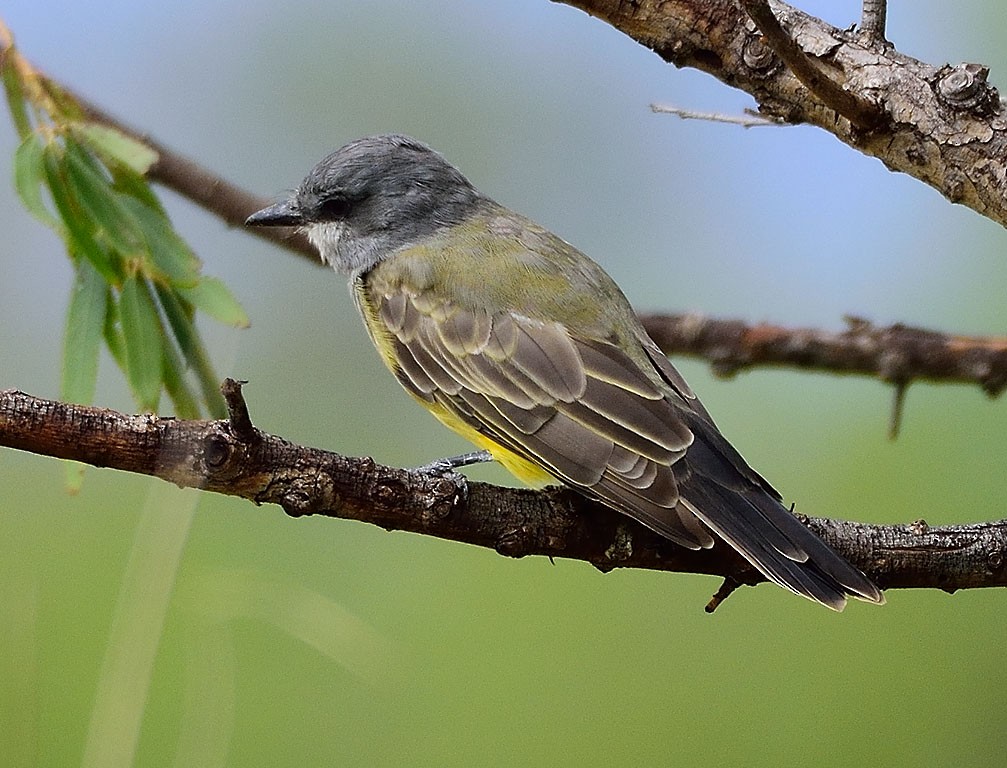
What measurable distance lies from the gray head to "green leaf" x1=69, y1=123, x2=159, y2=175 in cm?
75

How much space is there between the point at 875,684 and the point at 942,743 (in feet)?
0.81

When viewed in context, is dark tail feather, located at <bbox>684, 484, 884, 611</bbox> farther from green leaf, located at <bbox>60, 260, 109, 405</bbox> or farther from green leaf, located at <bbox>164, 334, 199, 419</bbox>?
green leaf, located at <bbox>60, 260, 109, 405</bbox>

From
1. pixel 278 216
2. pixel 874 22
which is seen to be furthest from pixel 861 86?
pixel 278 216

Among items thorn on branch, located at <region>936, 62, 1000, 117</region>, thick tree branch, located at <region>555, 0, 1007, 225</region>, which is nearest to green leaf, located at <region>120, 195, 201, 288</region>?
thick tree branch, located at <region>555, 0, 1007, 225</region>

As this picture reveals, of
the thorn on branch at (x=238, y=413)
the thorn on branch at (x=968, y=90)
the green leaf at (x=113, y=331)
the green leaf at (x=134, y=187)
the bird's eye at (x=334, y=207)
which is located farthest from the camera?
the bird's eye at (x=334, y=207)

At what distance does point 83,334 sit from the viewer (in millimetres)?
2189

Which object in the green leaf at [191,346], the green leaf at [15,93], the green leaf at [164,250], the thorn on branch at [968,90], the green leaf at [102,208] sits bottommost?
the green leaf at [191,346]

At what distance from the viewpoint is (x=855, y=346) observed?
9.73 ft

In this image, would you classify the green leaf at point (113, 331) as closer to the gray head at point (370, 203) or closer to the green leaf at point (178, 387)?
the green leaf at point (178, 387)

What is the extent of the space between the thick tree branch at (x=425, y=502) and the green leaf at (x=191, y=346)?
609 mm

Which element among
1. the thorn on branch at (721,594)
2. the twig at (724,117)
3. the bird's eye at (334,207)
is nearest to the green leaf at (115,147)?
the bird's eye at (334,207)

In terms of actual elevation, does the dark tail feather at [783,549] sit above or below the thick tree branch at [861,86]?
below

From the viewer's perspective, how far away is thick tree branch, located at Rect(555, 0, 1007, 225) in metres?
1.96

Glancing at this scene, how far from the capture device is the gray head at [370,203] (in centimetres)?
309
